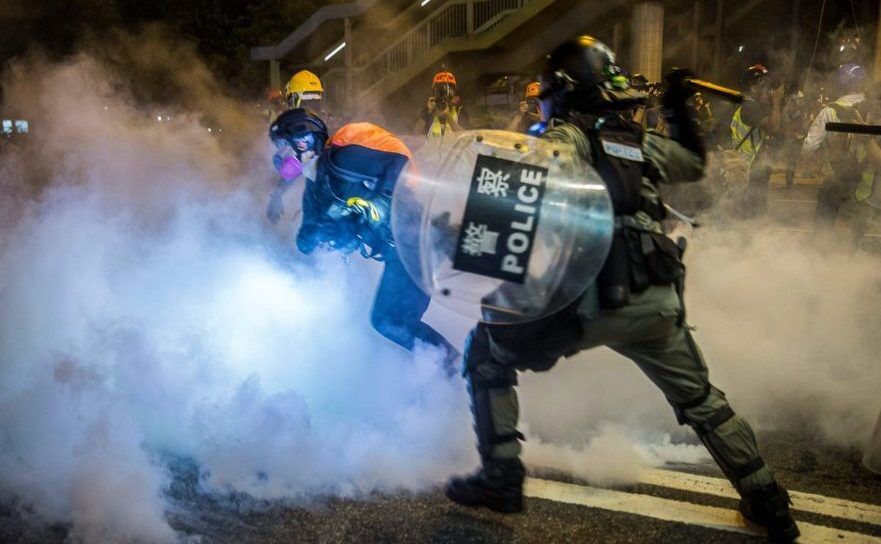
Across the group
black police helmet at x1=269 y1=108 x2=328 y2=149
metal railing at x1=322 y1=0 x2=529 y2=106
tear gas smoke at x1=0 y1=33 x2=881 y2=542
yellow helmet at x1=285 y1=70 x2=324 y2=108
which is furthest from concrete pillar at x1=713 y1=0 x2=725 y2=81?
black police helmet at x1=269 y1=108 x2=328 y2=149

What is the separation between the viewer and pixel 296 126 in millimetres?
4289

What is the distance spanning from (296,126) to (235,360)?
1250 mm

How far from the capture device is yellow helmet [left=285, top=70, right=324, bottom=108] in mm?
5355

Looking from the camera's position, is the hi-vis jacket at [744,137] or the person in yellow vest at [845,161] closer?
the person in yellow vest at [845,161]

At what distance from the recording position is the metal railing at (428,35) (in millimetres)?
15289

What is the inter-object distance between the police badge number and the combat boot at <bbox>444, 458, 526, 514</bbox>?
32.4 inches

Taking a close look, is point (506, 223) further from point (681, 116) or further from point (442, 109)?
point (442, 109)

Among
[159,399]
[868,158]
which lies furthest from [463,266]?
[868,158]

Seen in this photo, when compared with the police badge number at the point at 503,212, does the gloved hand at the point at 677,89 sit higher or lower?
higher

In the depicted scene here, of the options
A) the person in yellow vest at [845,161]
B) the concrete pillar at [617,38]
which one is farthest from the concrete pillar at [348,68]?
the person in yellow vest at [845,161]

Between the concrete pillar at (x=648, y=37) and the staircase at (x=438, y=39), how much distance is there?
5.33 ft

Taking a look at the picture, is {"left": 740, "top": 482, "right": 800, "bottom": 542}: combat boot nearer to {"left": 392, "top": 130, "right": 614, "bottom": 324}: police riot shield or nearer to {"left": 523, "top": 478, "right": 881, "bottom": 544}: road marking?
{"left": 523, "top": 478, "right": 881, "bottom": 544}: road marking

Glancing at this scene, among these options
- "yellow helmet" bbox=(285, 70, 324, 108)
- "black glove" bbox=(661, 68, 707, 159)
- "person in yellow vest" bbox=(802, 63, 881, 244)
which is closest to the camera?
"black glove" bbox=(661, 68, 707, 159)

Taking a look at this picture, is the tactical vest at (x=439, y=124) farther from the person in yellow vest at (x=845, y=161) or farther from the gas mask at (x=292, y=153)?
the gas mask at (x=292, y=153)
